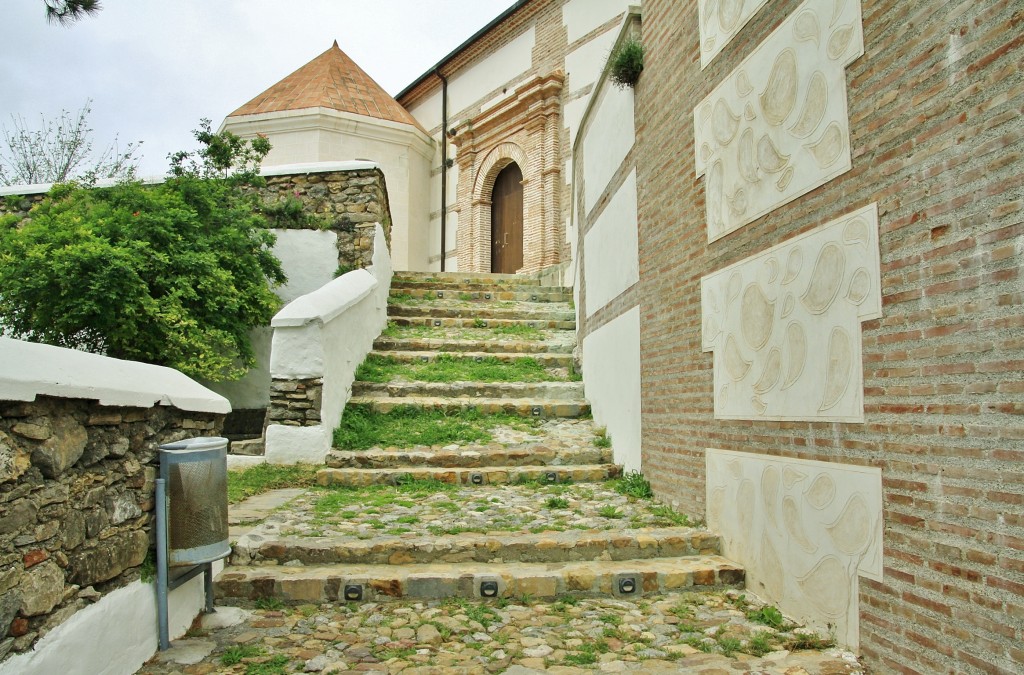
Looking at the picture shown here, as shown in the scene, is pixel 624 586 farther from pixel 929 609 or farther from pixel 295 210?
pixel 295 210

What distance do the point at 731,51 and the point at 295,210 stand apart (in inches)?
233

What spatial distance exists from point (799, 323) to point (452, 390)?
4.19m

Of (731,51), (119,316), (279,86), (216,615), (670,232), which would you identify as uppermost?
(279,86)

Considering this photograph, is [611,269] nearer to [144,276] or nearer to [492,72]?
[144,276]

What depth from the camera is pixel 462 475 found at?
527 cm

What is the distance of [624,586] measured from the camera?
345 cm

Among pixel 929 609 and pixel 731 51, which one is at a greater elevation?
pixel 731 51

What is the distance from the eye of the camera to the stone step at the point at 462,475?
523cm

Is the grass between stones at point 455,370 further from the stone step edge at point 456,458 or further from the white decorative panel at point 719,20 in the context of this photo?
the white decorative panel at point 719,20

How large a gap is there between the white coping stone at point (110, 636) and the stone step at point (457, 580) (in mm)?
403

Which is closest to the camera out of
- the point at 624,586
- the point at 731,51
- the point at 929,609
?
the point at 929,609

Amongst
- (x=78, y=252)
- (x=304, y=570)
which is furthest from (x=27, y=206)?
(x=304, y=570)

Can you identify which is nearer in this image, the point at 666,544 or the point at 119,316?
the point at 666,544

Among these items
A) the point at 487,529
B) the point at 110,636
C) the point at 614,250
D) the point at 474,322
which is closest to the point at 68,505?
the point at 110,636
